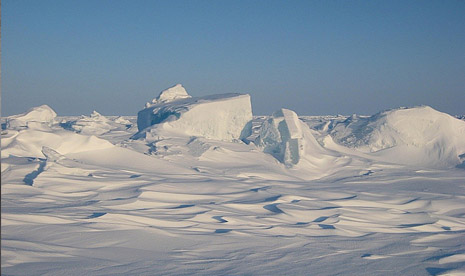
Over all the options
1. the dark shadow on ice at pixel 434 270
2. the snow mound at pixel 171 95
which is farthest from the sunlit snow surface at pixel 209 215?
the snow mound at pixel 171 95

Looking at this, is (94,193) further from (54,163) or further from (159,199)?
(54,163)

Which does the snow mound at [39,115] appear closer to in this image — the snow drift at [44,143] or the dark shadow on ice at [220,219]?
the snow drift at [44,143]

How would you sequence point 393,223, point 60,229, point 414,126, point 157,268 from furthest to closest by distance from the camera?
point 414,126 < point 393,223 < point 60,229 < point 157,268

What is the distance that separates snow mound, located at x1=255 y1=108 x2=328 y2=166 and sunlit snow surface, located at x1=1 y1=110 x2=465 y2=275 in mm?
497

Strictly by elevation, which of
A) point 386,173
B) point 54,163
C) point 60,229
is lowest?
point 386,173

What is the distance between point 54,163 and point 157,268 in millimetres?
4071

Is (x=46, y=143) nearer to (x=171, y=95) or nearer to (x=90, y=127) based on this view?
(x=171, y=95)

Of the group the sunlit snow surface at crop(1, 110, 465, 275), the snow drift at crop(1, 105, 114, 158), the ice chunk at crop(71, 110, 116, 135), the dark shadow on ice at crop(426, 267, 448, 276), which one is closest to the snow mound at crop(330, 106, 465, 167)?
the sunlit snow surface at crop(1, 110, 465, 275)

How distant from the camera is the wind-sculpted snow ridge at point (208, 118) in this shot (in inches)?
458

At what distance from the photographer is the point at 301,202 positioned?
20.1 feet

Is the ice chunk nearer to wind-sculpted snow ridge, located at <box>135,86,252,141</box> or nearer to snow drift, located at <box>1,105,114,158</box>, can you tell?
wind-sculpted snow ridge, located at <box>135,86,252,141</box>

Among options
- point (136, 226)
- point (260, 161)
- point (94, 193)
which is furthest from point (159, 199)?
point (260, 161)

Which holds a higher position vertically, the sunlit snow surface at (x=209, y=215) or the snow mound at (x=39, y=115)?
the snow mound at (x=39, y=115)

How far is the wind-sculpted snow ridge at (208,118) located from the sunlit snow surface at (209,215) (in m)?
1.93
